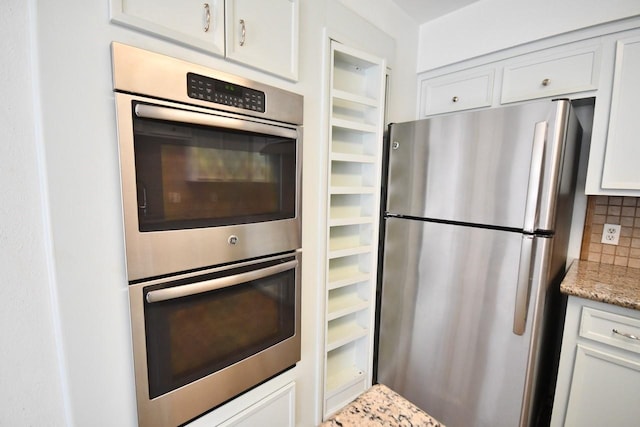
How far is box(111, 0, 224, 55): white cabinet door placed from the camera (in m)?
0.72

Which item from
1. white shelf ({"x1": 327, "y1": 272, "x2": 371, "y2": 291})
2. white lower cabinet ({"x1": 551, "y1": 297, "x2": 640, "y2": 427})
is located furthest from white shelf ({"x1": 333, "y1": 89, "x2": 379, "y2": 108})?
white lower cabinet ({"x1": 551, "y1": 297, "x2": 640, "y2": 427})

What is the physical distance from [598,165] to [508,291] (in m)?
0.78

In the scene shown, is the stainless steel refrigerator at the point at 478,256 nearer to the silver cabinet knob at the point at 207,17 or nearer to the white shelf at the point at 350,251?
the white shelf at the point at 350,251

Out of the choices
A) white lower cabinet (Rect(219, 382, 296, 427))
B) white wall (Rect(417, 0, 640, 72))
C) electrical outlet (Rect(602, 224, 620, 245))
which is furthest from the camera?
electrical outlet (Rect(602, 224, 620, 245))

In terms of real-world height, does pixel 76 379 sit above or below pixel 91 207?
below

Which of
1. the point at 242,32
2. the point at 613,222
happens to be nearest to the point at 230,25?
the point at 242,32

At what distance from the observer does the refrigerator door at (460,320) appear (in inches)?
47.4

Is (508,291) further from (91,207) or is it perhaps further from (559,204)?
(91,207)

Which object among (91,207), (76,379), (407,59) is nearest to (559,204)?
(407,59)

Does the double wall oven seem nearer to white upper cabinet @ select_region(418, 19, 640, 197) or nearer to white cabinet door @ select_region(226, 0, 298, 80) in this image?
white cabinet door @ select_region(226, 0, 298, 80)

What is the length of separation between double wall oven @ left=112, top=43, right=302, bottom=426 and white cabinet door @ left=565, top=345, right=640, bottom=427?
1307mm

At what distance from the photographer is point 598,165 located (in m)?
1.32

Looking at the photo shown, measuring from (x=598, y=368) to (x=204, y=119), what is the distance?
1.85 m

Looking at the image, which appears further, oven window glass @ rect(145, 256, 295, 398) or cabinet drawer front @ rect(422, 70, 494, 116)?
cabinet drawer front @ rect(422, 70, 494, 116)
